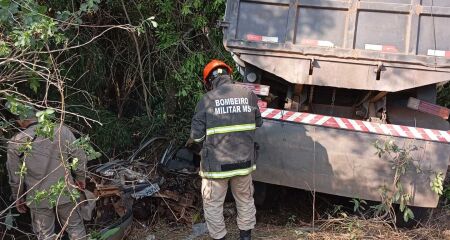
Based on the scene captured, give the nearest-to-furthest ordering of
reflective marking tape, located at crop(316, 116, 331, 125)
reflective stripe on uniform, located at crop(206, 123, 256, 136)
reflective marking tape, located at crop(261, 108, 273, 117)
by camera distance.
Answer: reflective stripe on uniform, located at crop(206, 123, 256, 136) < reflective marking tape, located at crop(316, 116, 331, 125) < reflective marking tape, located at crop(261, 108, 273, 117)

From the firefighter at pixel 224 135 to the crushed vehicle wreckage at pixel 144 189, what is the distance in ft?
3.28

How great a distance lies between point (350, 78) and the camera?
4.62m

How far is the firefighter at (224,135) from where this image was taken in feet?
13.6

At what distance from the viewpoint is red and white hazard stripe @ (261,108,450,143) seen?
4.36 meters

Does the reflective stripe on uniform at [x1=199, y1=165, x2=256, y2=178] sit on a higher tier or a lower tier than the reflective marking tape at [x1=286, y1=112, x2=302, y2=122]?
lower

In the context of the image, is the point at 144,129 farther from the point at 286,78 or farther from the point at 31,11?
the point at 31,11

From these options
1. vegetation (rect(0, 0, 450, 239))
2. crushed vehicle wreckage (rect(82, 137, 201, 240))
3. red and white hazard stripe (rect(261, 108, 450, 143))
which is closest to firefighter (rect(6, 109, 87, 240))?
crushed vehicle wreckage (rect(82, 137, 201, 240))

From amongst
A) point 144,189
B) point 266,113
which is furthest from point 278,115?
point 144,189

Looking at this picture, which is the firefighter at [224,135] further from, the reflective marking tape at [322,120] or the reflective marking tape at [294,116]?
the reflective marking tape at [322,120]

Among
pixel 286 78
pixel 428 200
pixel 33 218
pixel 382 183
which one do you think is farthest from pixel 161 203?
pixel 428 200

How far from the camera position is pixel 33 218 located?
4.27 metres

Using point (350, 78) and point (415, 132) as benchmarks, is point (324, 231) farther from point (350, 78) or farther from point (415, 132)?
point (350, 78)

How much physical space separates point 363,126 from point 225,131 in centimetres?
122

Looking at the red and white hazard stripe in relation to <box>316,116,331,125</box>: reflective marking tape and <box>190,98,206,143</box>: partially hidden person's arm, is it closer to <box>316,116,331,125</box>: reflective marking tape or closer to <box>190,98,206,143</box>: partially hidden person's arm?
<box>316,116,331,125</box>: reflective marking tape
